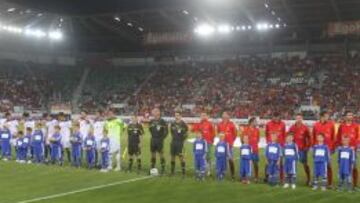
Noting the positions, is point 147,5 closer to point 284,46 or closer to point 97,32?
point 97,32

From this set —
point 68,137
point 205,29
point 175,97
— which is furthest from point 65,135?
point 175,97

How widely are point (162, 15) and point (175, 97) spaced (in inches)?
347

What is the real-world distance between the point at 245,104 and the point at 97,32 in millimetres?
17275

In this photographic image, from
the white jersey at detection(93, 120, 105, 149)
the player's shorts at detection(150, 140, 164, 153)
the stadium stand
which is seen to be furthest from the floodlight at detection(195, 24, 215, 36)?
the player's shorts at detection(150, 140, 164, 153)

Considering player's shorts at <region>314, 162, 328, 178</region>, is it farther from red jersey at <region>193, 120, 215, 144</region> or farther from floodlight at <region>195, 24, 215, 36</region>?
floodlight at <region>195, 24, 215, 36</region>

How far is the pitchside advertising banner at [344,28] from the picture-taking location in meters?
46.4

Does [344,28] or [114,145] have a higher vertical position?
[344,28]

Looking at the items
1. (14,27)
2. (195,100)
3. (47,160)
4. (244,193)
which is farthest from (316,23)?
(244,193)

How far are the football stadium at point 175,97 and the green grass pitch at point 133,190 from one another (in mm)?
50

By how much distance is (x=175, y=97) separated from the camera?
54250mm

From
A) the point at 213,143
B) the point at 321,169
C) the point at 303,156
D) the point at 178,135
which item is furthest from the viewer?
the point at 213,143

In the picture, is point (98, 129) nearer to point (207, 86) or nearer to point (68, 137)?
point (68, 137)

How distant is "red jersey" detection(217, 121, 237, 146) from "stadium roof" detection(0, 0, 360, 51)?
26.1 meters

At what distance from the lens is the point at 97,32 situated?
56969 mm
